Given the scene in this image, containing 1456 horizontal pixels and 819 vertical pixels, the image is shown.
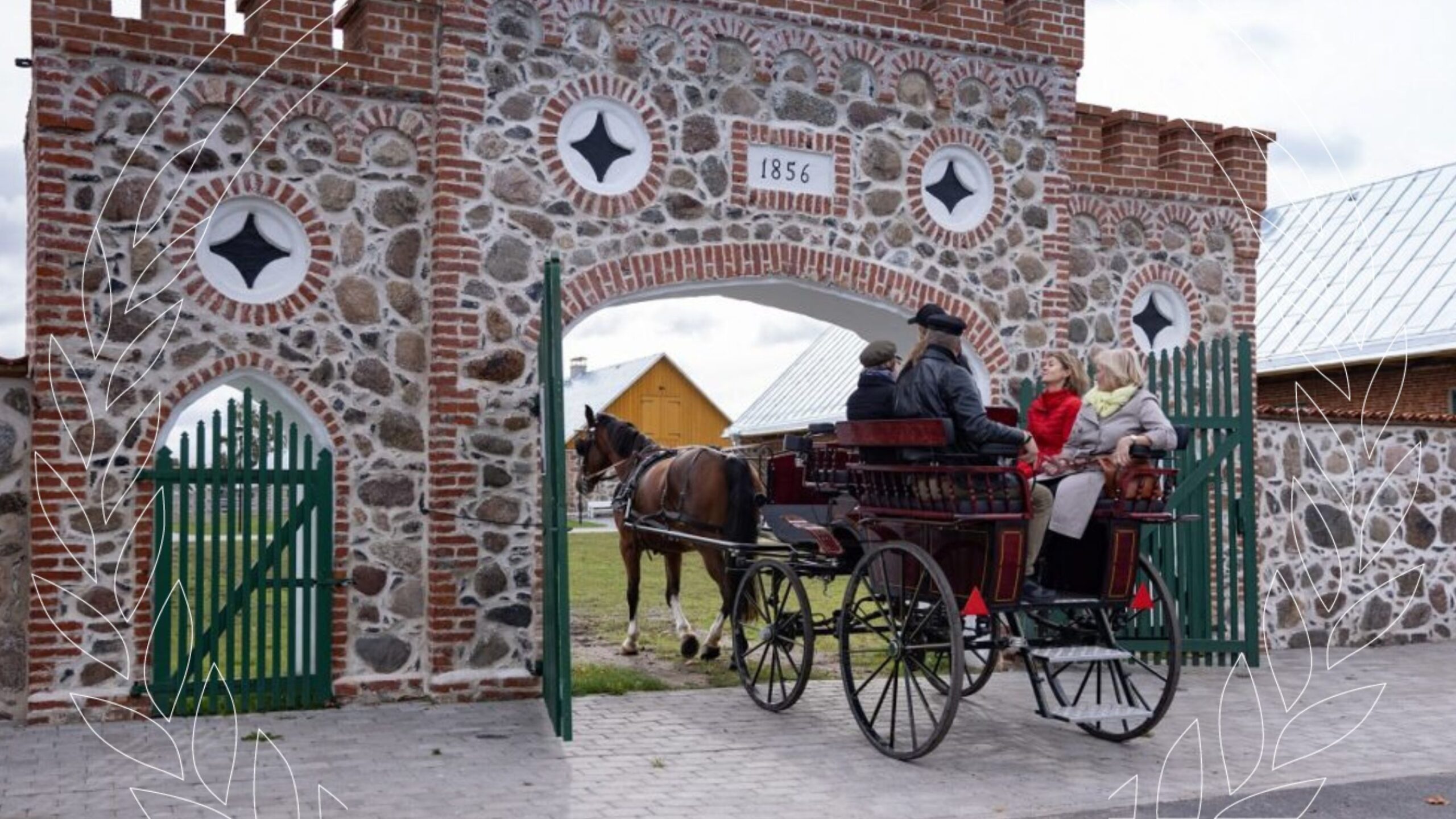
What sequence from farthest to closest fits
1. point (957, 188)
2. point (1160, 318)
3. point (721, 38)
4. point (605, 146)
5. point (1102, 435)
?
point (1160, 318)
point (957, 188)
point (721, 38)
point (605, 146)
point (1102, 435)

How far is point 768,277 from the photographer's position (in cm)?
991

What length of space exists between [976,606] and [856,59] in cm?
486

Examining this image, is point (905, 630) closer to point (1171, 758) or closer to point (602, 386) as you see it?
point (1171, 758)

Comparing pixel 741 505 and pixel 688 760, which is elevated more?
pixel 741 505

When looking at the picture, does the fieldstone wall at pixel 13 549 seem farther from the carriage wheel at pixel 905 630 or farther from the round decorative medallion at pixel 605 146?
the carriage wheel at pixel 905 630

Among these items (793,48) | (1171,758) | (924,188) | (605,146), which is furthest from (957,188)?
(1171,758)

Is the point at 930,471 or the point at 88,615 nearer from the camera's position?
the point at 930,471

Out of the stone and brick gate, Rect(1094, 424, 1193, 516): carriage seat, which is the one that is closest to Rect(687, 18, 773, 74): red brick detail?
the stone and brick gate

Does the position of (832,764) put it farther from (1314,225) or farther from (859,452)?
(1314,225)

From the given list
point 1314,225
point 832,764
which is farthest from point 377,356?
point 1314,225

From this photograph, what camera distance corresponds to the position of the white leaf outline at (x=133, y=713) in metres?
7.02

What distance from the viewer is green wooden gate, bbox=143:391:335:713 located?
8289 mm

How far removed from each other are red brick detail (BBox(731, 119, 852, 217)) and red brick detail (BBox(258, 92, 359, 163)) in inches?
101

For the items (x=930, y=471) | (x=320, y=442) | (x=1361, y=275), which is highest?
(x=1361, y=275)
